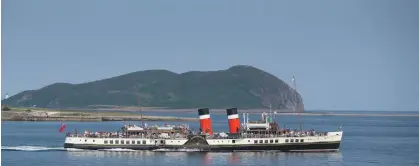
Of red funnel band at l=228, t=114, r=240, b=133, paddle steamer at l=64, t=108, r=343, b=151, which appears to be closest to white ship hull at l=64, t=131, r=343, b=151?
paddle steamer at l=64, t=108, r=343, b=151

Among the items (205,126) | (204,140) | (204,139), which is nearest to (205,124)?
(205,126)

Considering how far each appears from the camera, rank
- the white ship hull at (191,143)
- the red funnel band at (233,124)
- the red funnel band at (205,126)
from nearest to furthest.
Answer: the white ship hull at (191,143)
the red funnel band at (233,124)
the red funnel band at (205,126)

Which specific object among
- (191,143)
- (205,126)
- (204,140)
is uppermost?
(205,126)

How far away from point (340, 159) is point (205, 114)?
50.6 feet

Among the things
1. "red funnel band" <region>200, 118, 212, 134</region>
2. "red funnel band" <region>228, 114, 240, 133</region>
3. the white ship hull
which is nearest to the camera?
the white ship hull

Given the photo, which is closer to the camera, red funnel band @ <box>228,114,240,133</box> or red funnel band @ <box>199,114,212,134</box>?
red funnel band @ <box>228,114,240,133</box>

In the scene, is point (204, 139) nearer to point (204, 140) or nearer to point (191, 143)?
point (204, 140)

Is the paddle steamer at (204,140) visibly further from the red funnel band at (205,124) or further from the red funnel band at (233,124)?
the red funnel band at (205,124)

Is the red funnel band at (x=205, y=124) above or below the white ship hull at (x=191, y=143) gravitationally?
above

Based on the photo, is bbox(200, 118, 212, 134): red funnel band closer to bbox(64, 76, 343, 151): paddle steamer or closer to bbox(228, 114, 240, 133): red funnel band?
bbox(64, 76, 343, 151): paddle steamer

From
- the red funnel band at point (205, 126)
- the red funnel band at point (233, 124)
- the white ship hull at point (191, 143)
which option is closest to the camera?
the white ship hull at point (191, 143)

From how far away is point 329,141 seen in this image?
77.4 metres

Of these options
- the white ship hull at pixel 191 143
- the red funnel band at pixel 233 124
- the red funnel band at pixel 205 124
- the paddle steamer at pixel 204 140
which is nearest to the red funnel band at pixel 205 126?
the red funnel band at pixel 205 124

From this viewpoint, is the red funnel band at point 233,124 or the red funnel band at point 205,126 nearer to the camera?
the red funnel band at point 233,124
